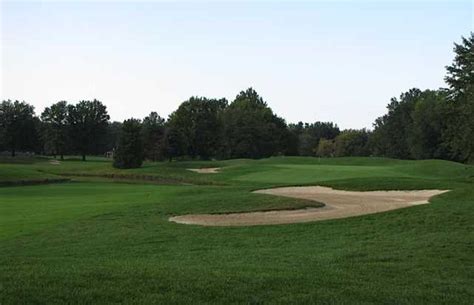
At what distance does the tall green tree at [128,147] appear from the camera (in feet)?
217

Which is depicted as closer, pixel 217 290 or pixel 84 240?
pixel 217 290

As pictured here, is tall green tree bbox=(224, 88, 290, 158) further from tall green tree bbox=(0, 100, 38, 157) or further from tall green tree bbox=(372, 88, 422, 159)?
tall green tree bbox=(0, 100, 38, 157)

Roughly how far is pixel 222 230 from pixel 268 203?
19.6 ft

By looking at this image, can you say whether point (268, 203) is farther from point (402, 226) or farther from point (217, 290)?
point (217, 290)

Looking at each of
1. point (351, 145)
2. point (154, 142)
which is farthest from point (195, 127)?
point (351, 145)

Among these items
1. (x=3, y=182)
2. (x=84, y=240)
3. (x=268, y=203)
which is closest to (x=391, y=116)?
(x=3, y=182)

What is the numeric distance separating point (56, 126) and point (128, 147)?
1665 inches

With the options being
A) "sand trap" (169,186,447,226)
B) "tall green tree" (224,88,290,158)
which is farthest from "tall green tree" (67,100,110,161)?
"sand trap" (169,186,447,226)

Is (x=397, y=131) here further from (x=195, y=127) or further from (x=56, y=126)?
(x=56, y=126)

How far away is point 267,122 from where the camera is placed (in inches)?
4400

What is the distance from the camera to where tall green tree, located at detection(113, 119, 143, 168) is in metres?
66.1

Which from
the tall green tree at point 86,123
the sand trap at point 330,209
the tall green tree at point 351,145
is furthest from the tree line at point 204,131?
the sand trap at point 330,209

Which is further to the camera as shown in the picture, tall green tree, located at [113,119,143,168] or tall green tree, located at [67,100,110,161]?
tall green tree, located at [67,100,110,161]

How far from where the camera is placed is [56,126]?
103438 mm
